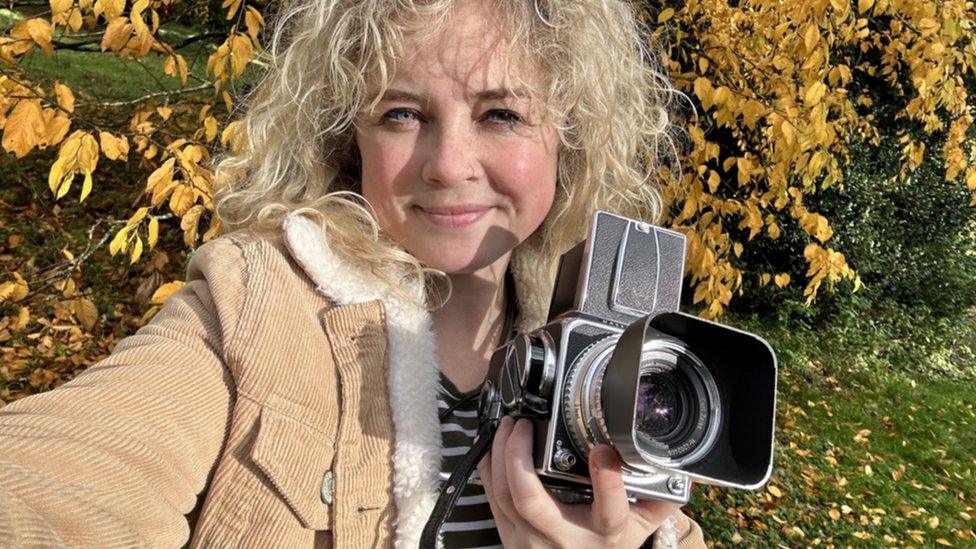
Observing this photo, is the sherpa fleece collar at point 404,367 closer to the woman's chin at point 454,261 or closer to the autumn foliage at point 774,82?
the woman's chin at point 454,261

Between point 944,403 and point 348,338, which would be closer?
point 348,338

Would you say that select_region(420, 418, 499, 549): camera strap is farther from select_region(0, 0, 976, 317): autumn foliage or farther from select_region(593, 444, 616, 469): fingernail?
Answer: select_region(0, 0, 976, 317): autumn foliage

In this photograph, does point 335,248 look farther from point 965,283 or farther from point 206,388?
point 965,283

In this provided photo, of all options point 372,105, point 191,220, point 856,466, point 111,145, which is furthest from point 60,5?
point 856,466

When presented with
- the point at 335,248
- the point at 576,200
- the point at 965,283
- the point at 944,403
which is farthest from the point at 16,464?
the point at 965,283

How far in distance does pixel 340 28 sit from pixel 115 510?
993 millimetres

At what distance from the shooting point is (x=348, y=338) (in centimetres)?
134

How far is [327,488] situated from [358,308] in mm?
332

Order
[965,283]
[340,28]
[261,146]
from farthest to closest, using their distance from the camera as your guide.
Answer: [965,283] < [261,146] < [340,28]

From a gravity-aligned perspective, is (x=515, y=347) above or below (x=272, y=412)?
above

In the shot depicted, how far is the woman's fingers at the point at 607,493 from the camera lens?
109cm

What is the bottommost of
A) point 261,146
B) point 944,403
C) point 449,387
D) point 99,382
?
point 944,403

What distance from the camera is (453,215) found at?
1436mm

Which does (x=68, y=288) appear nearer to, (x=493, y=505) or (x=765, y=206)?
(x=493, y=505)
